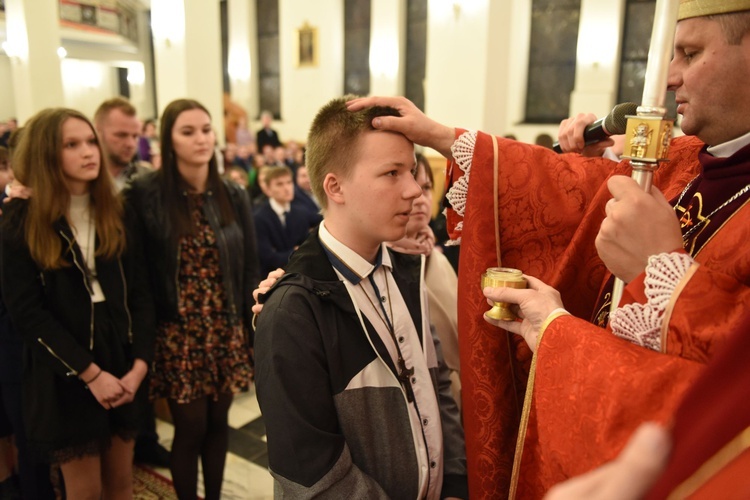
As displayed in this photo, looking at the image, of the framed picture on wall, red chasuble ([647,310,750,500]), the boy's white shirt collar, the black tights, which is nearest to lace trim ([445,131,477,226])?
the boy's white shirt collar

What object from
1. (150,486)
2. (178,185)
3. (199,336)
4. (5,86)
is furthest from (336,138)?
(5,86)

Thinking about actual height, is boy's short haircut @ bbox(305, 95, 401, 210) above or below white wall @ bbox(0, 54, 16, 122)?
below

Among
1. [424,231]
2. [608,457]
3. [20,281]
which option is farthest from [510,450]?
[20,281]

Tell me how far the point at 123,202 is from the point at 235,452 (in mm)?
1756

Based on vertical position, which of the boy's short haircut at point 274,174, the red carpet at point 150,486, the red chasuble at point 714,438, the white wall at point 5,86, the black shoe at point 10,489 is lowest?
the red carpet at point 150,486

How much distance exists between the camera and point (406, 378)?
1468 millimetres

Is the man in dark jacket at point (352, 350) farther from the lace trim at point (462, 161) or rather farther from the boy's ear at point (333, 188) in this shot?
the lace trim at point (462, 161)

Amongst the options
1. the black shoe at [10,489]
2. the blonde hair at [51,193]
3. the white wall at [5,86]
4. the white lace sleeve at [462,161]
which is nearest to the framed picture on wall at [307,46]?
the white wall at [5,86]

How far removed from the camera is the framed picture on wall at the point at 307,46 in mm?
12883

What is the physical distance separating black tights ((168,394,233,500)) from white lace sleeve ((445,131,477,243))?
173 cm

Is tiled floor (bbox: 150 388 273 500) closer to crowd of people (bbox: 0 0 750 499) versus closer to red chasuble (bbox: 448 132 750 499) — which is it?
crowd of people (bbox: 0 0 750 499)

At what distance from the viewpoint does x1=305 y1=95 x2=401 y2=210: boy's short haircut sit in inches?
58.6

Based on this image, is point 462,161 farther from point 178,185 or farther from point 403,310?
point 178,185

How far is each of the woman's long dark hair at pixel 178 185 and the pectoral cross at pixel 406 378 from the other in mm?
1503
